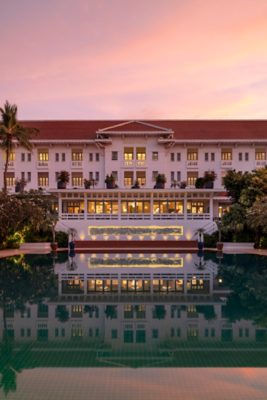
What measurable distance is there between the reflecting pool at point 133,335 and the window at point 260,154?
28674 millimetres

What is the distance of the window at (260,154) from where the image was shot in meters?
49.0

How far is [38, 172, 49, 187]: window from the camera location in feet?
162

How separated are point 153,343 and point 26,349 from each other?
3.27 meters

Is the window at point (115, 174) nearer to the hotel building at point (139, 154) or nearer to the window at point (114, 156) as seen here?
the hotel building at point (139, 154)

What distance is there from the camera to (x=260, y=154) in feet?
161

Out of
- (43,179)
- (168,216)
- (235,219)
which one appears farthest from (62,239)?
(235,219)

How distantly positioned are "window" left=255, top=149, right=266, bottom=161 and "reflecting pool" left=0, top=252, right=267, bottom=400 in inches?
1129

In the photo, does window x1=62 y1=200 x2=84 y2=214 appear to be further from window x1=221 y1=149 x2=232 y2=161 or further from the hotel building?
window x1=221 y1=149 x2=232 y2=161

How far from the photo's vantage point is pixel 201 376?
8930 millimetres

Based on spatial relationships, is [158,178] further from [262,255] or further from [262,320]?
[262,320]

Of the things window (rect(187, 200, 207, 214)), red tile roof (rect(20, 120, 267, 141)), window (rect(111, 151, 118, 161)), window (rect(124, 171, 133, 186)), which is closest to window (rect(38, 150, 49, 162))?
red tile roof (rect(20, 120, 267, 141))

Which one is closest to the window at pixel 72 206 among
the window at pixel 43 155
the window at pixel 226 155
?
the window at pixel 43 155

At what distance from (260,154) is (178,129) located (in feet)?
32.2

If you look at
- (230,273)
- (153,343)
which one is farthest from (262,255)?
(153,343)
